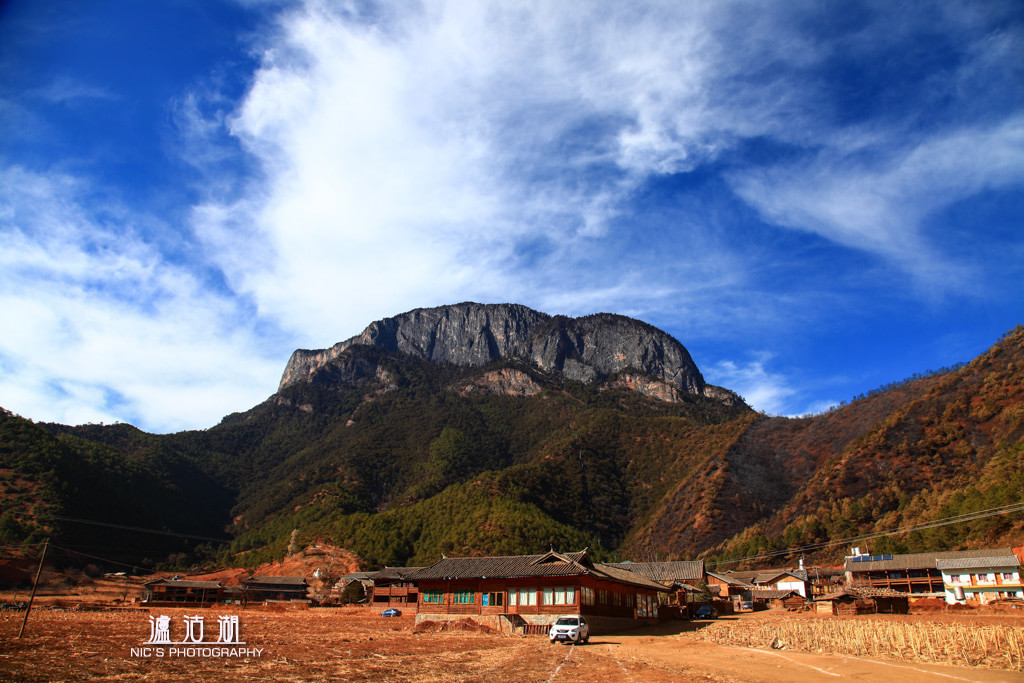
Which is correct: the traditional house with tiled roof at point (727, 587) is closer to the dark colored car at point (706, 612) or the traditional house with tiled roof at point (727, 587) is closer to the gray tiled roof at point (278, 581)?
the dark colored car at point (706, 612)

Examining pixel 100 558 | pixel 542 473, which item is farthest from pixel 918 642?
pixel 100 558

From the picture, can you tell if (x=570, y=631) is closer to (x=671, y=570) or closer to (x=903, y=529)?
(x=671, y=570)

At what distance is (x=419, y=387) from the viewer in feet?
586

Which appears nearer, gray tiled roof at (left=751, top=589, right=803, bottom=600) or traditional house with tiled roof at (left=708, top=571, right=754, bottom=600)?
gray tiled roof at (left=751, top=589, right=803, bottom=600)

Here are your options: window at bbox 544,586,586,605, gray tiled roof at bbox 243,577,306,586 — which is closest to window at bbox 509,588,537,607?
window at bbox 544,586,586,605

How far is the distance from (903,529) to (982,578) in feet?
64.7

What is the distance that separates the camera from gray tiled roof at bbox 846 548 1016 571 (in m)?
51.1

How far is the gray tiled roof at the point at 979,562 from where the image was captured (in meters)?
48.3

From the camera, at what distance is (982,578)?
5006 centimetres

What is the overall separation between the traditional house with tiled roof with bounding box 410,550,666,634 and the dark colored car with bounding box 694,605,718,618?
32.3 ft

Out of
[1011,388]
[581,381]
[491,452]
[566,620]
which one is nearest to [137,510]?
[491,452]

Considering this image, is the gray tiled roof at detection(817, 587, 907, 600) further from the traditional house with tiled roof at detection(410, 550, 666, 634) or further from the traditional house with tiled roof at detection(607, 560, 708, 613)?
the traditional house with tiled roof at detection(607, 560, 708, 613)

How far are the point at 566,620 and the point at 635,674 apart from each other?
38.5 ft

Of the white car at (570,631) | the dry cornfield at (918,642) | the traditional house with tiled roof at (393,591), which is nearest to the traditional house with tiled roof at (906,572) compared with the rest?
the dry cornfield at (918,642)
